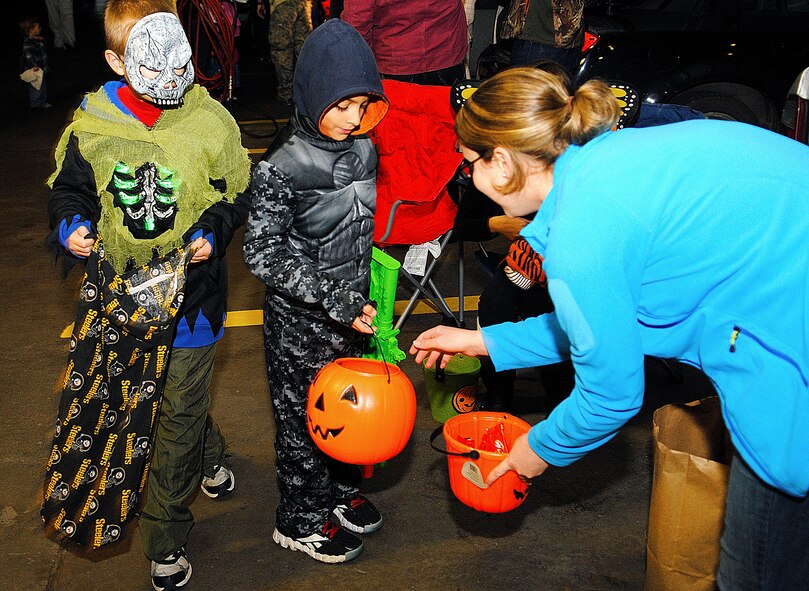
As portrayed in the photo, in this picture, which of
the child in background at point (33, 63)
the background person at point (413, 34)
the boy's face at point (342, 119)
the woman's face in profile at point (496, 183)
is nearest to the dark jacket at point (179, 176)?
the boy's face at point (342, 119)

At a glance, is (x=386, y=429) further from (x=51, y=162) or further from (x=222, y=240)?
(x=51, y=162)

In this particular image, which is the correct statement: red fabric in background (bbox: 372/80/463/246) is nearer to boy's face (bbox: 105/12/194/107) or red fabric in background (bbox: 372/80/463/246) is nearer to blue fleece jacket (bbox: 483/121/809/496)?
boy's face (bbox: 105/12/194/107)

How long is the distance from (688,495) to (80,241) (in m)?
1.88

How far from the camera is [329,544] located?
3.14m

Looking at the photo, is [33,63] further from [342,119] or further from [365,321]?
[365,321]

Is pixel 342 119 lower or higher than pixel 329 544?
higher

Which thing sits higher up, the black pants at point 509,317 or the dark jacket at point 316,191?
the dark jacket at point 316,191

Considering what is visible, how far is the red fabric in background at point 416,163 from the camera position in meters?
4.51

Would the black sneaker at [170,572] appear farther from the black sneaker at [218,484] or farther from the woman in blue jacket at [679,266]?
the woman in blue jacket at [679,266]

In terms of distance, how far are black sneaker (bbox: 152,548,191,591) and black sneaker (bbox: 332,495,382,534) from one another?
22.7 inches

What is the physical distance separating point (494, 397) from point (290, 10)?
8.25 metres

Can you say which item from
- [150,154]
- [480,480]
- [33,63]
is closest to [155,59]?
[150,154]

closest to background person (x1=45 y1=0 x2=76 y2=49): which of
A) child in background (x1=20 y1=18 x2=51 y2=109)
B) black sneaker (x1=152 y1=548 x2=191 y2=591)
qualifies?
child in background (x1=20 y1=18 x2=51 y2=109)

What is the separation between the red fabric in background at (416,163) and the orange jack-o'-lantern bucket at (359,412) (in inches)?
73.8
